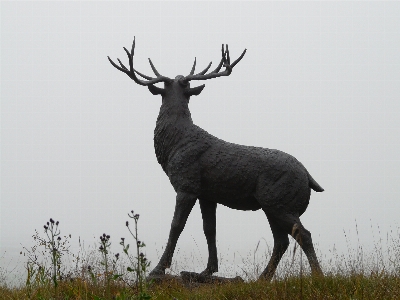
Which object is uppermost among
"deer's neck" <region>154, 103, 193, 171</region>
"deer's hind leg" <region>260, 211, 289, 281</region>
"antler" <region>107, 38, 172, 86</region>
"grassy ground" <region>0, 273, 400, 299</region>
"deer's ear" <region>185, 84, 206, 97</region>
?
"antler" <region>107, 38, 172, 86</region>

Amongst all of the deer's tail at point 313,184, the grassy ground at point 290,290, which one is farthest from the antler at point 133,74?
the grassy ground at point 290,290

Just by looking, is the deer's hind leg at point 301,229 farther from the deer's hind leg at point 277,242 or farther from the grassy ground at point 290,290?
the grassy ground at point 290,290

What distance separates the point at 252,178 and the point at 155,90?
6.31 ft

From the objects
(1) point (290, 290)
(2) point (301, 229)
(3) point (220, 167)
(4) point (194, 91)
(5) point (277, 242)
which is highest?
(4) point (194, 91)

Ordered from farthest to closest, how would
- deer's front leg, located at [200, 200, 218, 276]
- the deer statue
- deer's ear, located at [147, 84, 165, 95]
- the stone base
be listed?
deer's ear, located at [147, 84, 165, 95] < deer's front leg, located at [200, 200, 218, 276] < the deer statue < the stone base

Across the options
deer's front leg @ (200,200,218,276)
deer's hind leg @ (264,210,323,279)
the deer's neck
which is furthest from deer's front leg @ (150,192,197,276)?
deer's hind leg @ (264,210,323,279)

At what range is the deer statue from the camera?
18.5ft

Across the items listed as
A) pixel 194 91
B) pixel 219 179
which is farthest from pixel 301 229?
pixel 194 91

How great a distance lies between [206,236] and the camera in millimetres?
6281

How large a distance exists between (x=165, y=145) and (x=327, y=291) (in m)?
2.99

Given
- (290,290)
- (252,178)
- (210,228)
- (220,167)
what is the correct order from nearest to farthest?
(290,290) < (252,178) < (220,167) < (210,228)

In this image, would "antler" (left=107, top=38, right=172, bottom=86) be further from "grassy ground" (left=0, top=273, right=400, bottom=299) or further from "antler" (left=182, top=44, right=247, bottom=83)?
"grassy ground" (left=0, top=273, right=400, bottom=299)

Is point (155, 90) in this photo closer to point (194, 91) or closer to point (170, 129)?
point (194, 91)

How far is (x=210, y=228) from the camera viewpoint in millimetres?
6246
